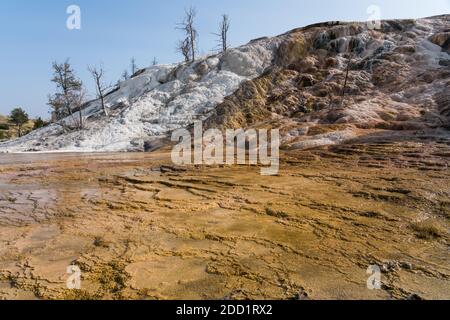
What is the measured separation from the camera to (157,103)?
2669cm

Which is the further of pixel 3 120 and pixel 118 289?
pixel 3 120

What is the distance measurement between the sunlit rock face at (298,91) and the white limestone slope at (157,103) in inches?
3.1

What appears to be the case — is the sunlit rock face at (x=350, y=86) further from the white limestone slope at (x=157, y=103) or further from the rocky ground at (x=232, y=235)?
the rocky ground at (x=232, y=235)

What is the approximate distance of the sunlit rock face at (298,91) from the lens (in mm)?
16906

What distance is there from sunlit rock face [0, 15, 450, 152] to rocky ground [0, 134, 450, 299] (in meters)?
7.46

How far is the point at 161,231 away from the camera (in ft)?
16.3

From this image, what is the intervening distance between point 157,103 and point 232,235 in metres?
23.1

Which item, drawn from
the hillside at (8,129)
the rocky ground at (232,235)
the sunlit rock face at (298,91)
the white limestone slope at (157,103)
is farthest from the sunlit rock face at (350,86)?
the hillside at (8,129)

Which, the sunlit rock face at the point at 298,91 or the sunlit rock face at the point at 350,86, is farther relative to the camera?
the sunlit rock face at the point at 298,91

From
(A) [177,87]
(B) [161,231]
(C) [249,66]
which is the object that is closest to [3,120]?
(A) [177,87]

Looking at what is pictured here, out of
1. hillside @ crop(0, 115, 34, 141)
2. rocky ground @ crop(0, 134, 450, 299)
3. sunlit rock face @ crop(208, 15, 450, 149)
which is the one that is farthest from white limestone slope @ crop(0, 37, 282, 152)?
rocky ground @ crop(0, 134, 450, 299)

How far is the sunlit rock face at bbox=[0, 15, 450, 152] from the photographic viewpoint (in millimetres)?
16906
